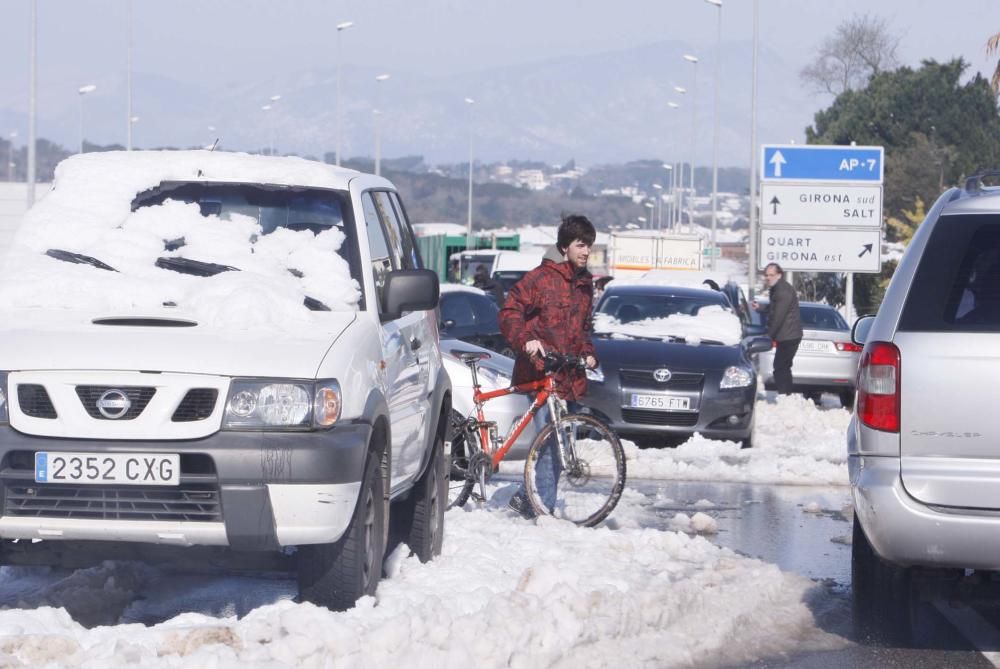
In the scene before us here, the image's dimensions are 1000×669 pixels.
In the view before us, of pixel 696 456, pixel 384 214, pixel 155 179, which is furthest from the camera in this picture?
pixel 696 456

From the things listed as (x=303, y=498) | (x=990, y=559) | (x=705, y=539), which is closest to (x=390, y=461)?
(x=303, y=498)

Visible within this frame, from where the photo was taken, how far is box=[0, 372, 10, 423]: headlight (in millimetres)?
6059

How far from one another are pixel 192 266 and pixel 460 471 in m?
3.63

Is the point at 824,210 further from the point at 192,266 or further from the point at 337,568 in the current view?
the point at 337,568

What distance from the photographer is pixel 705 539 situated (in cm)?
990

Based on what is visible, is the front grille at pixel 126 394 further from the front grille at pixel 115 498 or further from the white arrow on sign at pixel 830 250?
the white arrow on sign at pixel 830 250

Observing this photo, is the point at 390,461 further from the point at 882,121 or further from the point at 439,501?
the point at 882,121

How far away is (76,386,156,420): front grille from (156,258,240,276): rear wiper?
1.12m

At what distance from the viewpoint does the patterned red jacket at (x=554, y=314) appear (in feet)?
33.7

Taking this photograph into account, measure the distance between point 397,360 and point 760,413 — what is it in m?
13.1

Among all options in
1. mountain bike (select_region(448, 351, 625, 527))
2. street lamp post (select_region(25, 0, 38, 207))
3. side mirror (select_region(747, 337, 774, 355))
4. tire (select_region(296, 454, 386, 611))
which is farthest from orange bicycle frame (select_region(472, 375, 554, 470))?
street lamp post (select_region(25, 0, 38, 207))

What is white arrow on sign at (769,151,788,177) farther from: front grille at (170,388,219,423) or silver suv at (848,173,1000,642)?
front grille at (170,388,219,423)

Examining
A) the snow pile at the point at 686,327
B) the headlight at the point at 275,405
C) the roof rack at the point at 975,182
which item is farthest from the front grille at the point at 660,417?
the headlight at the point at 275,405

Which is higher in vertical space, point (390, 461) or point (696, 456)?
point (390, 461)
